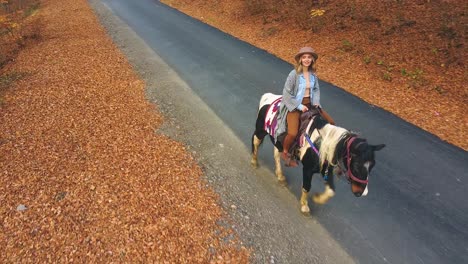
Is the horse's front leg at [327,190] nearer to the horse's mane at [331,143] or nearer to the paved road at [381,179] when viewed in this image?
the paved road at [381,179]

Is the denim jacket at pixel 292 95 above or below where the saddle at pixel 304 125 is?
above

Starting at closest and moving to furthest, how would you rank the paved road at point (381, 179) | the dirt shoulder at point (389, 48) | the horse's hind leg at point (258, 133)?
the paved road at point (381, 179)
the horse's hind leg at point (258, 133)
the dirt shoulder at point (389, 48)

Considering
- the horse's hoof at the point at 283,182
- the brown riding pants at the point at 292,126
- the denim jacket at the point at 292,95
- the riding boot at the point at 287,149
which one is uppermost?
the denim jacket at the point at 292,95

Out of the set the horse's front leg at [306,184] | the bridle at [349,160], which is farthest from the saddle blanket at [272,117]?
the bridle at [349,160]

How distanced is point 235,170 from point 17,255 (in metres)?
4.76

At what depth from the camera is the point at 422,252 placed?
557 centimetres

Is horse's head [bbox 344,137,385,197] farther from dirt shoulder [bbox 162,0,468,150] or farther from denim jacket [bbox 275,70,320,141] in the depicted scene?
dirt shoulder [bbox 162,0,468,150]

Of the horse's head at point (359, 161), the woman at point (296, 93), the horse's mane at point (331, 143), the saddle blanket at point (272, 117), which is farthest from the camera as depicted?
the saddle blanket at point (272, 117)

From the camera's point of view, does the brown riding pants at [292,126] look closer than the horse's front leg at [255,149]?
Yes

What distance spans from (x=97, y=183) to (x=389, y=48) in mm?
12734

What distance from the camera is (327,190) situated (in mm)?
6156

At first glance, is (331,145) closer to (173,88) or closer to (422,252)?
(422,252)

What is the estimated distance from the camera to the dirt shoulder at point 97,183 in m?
5.78

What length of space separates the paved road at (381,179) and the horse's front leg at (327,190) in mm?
171
